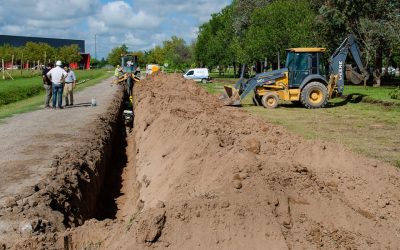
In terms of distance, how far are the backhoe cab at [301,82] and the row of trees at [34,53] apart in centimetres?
4248

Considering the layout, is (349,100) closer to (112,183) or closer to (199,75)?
(112,183)

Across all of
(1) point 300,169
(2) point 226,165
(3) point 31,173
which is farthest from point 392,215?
(3) point 31,173

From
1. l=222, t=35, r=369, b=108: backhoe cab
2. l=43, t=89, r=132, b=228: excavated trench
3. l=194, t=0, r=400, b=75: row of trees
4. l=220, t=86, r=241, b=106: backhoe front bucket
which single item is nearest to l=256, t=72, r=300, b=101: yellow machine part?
l=222, t=35, r=369, b=108: backhoe cab

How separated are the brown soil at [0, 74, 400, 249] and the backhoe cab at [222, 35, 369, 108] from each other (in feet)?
45.6

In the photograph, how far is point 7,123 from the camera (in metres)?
15.3

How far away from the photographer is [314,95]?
22156 millimetres

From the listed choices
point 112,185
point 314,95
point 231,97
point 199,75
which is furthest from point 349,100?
point 199,75

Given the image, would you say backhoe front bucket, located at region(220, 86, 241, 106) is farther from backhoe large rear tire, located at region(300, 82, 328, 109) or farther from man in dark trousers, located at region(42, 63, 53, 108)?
man in dark trousers, located at region(42, 63, 53, 108)

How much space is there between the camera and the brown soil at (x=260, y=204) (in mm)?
4617

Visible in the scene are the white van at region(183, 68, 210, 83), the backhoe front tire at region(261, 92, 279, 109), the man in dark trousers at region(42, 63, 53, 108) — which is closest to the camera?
the man in dark trousers at region(42, 63, 53, 108)

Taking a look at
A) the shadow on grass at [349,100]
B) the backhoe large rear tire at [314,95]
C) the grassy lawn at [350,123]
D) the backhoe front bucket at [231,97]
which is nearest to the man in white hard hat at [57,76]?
the backhoe front bucket at [231,97]

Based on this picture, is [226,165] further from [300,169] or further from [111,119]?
[111,119]

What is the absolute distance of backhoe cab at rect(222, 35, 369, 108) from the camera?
854 inches

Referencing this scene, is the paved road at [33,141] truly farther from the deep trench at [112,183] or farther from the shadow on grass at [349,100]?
the shadow on grass at [349,100]
